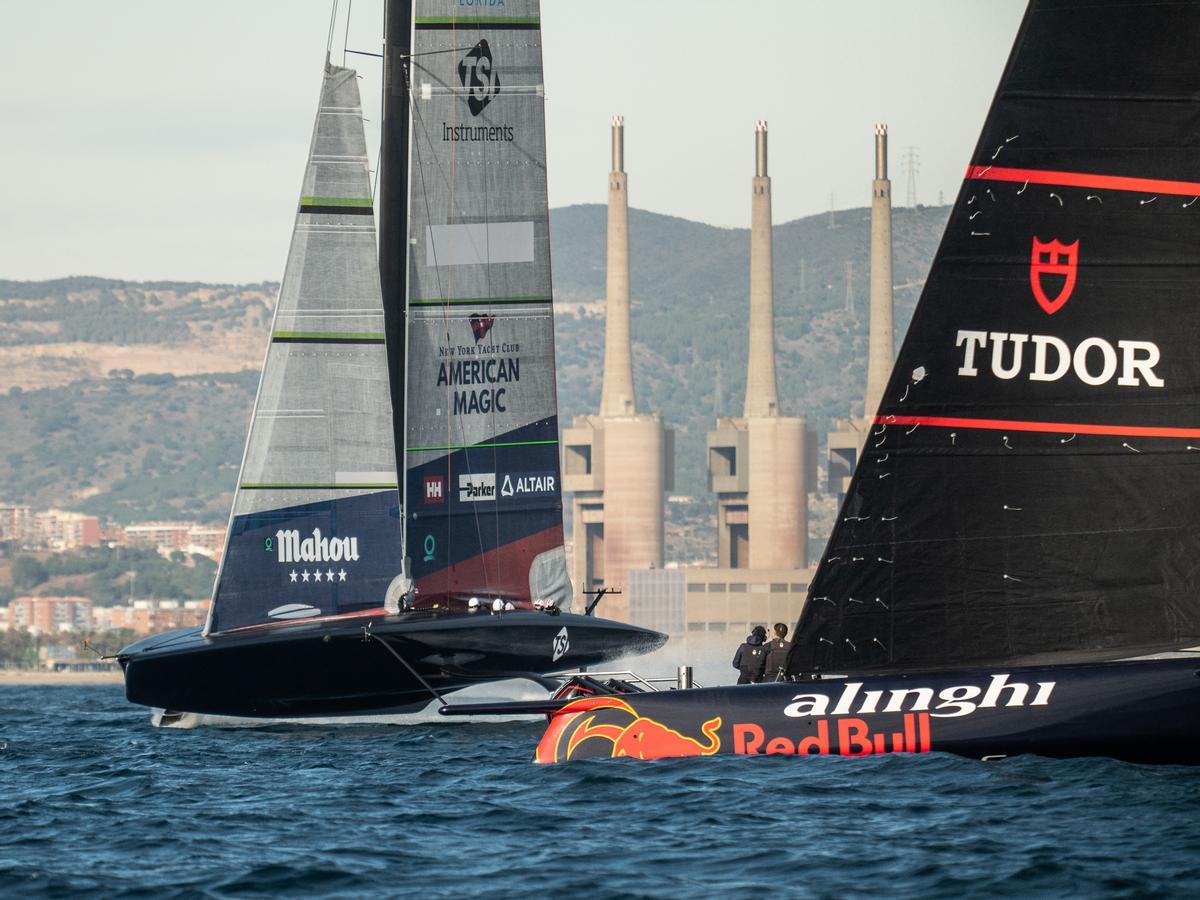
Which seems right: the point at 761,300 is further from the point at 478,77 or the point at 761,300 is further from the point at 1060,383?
the point at 1060,383

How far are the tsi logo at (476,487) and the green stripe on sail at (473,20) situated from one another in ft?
17.7

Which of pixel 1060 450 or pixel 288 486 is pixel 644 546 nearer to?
pixel 288 486

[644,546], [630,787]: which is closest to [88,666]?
[644,546]

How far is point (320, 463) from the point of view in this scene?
75.0 feet

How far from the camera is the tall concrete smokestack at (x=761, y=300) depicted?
357 ft

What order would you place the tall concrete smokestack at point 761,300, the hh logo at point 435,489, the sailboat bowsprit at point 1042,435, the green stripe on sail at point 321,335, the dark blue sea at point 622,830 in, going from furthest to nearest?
the tall concrete smokestack at point 761,300 < the hh logo at point 435,489 < the green stripe on sail at point 321,335 < the sailboat bowsprit at point 1042,435 < the dark blue sea at point 622,830

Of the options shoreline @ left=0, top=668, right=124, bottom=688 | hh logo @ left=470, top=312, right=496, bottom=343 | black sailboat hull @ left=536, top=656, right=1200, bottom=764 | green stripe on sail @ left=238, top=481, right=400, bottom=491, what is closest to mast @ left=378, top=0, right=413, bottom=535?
hh logo @ left=470, top=312, right=496, bottom=343

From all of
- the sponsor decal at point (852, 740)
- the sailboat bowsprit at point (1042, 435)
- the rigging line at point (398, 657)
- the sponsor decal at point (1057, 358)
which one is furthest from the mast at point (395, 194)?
the sponsor decal at point (1057, 358)

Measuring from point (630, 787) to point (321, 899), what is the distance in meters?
3.86

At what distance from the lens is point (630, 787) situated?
14.2m

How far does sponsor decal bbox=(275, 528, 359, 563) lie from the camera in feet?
74.7

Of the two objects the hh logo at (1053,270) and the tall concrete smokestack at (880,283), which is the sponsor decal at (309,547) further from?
the tall concrete smokestack at (880,283)

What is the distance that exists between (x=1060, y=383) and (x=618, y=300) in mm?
95508

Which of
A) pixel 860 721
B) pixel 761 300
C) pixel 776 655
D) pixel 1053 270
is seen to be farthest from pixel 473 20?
pixel 761 300
